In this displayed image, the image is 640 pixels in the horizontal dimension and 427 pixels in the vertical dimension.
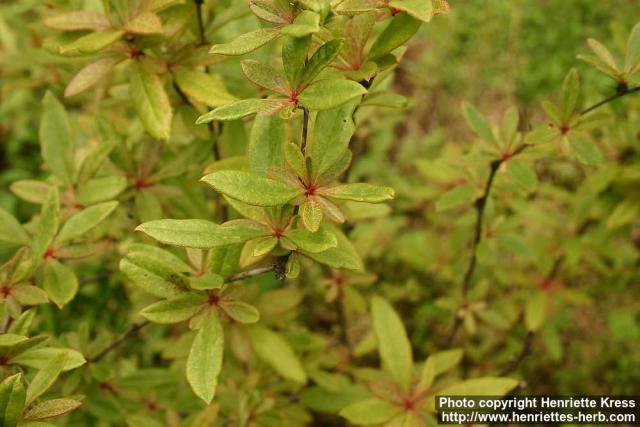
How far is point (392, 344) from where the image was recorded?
1951mm

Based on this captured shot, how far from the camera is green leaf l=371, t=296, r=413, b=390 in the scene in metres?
1.89

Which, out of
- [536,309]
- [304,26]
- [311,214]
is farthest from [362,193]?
[536,309]

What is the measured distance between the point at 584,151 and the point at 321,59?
2.70 feet

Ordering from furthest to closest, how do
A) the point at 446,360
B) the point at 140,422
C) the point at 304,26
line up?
1. the point at 446,360
2. the point at 140,422
3. the point at 304,26

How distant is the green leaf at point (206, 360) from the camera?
129 centimetres

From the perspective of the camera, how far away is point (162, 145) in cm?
192

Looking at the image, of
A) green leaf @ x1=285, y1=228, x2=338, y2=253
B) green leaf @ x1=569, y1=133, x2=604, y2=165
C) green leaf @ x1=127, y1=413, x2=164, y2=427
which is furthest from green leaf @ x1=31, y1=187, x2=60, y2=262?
green leaf @ x1=569, y1=133, x2=604, y2=165

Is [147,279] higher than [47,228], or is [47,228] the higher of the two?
[47,228]

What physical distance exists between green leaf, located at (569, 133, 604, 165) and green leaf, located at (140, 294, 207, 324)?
1.01 meters

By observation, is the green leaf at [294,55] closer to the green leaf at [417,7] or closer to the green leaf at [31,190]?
the green leaf at [417,7]

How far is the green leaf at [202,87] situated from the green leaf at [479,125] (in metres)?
0.73

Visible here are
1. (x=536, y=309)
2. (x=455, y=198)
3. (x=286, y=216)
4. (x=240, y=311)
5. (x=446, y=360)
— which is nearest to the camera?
(x=286, y=216)

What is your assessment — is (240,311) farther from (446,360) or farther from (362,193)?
(446,360)

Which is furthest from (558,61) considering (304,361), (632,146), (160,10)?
(160,10)
